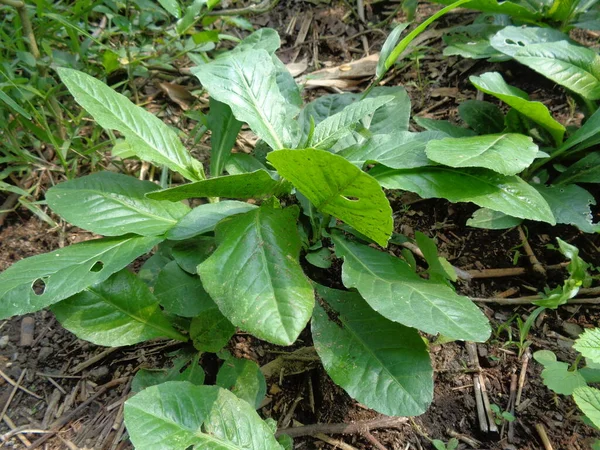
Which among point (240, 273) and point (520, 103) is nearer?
point (240, 273)

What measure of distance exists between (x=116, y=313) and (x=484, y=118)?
5.73 feet

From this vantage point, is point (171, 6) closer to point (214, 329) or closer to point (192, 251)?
point (192, 251)

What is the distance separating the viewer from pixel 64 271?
62.9 inches

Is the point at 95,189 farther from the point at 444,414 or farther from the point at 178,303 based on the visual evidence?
the point at 444,414

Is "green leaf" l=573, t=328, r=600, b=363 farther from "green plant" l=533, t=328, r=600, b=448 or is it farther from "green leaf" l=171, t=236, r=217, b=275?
"green leaf" l=171, t=236, r=217, b=275

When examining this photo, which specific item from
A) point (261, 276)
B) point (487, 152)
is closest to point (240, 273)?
point (261, 276)

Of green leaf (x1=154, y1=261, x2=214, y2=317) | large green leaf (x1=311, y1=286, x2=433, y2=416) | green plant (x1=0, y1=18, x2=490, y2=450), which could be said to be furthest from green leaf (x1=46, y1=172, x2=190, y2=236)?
large green leaf (x1=311, y1=286, x2=433, y2=416)

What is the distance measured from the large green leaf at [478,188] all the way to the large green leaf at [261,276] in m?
0.45

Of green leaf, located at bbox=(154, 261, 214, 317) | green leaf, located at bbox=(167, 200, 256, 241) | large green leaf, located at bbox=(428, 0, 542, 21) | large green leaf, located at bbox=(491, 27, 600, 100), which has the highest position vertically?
large green leaf, located at bbox=(428, 0, 542, 21)

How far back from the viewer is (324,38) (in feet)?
10.5

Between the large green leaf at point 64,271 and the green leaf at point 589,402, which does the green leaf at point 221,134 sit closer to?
the large green leaf at point 64,271

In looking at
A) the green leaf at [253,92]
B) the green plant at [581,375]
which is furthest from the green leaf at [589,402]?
the green leaf at [253,92]

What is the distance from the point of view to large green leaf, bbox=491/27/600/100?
82.2 inches

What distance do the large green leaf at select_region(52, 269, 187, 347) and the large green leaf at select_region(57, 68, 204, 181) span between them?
0.45 m
